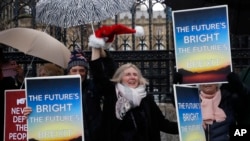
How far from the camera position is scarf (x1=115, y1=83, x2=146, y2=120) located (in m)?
5.60

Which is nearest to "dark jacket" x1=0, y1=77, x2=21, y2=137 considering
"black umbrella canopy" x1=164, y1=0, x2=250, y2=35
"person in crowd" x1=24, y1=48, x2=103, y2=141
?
"person in crowd" x1=24, y1=48, x2=103, y2=141

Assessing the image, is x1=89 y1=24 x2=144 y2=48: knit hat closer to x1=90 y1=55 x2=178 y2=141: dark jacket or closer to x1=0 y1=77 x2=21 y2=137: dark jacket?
x1=90 y1=55 x2=178 y2=141: dark jacket

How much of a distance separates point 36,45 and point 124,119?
4.85 ft

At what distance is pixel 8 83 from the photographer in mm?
6441

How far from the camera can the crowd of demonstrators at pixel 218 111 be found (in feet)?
17.8

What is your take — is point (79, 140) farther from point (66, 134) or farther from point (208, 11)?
point (208, 11)

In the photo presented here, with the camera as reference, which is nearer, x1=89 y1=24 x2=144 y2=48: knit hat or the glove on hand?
the glove on hand

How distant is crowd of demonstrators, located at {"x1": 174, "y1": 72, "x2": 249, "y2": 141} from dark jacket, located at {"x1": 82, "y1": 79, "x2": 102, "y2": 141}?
87 cm

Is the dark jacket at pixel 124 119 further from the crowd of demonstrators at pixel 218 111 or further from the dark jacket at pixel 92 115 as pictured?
the crowd of demonstrators at pixel 218 111

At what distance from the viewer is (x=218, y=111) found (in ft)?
18.0

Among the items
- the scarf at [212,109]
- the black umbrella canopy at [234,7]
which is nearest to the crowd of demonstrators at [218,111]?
the scarf at [212,109]

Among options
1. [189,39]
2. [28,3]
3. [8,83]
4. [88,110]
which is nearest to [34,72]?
[28,3]

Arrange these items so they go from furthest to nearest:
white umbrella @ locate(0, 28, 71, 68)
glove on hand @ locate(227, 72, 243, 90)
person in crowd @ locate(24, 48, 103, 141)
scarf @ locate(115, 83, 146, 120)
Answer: white umbrella @ locate(0, 28, 71, 68), person in crowd @ locate(24, 48, 103, 141), scarf @ locate(115, 83, 146, 120), glove on hand @ locate(227, 72, 243, 90)

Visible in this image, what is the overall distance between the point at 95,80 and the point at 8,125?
113 cm
